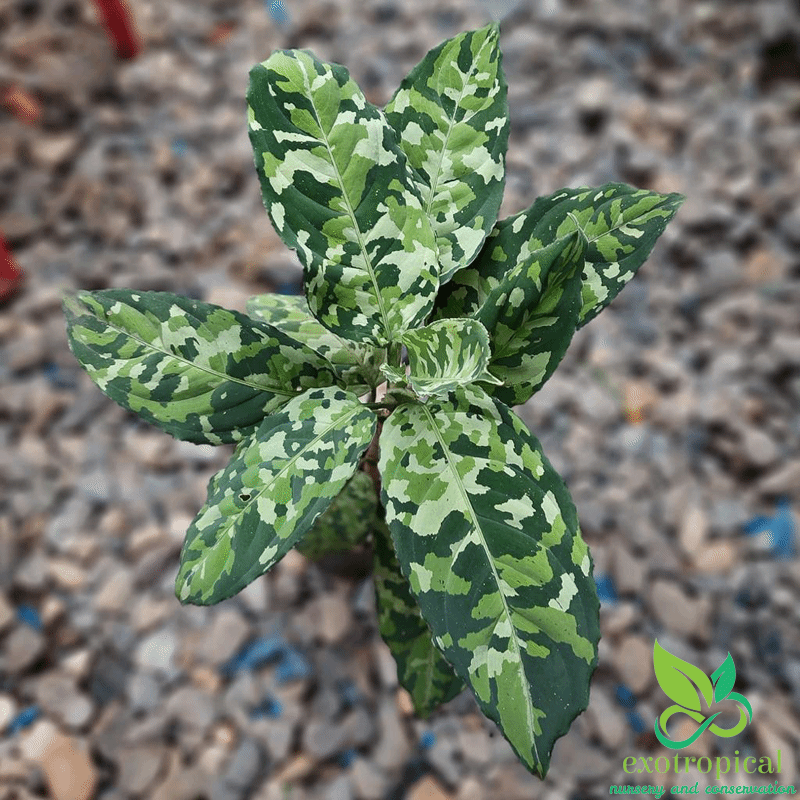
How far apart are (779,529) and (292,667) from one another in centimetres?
98

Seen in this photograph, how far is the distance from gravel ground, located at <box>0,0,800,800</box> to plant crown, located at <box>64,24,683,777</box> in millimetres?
667

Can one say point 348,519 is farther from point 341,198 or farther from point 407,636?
point 341,198

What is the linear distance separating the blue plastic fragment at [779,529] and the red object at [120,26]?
1.98 meters

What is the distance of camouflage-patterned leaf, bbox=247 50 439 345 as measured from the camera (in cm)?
65

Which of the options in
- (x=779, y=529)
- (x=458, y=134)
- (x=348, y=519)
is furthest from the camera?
(x=779, y=529)

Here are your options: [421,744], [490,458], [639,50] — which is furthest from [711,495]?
[639,50]

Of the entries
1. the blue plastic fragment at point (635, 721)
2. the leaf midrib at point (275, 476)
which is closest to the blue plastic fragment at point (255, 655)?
the blue plastic fragment at point (635, 721)

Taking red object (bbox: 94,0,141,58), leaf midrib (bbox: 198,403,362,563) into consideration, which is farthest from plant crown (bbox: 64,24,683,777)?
red object (bbox: 94,0,141,58)

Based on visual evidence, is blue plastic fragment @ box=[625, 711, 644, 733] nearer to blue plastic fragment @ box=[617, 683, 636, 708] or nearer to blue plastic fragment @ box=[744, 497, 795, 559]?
blue plastic fragment @ box=[617, 683, 636, 708]

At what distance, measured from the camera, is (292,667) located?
1254mm

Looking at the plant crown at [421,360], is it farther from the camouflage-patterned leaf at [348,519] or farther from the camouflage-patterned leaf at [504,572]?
the camouflage-patterned leaf at [348,519]

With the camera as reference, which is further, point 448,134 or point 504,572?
point 448,134

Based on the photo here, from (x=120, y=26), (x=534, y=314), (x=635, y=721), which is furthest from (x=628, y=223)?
(x=120, y=26)

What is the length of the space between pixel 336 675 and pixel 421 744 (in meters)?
0.18
